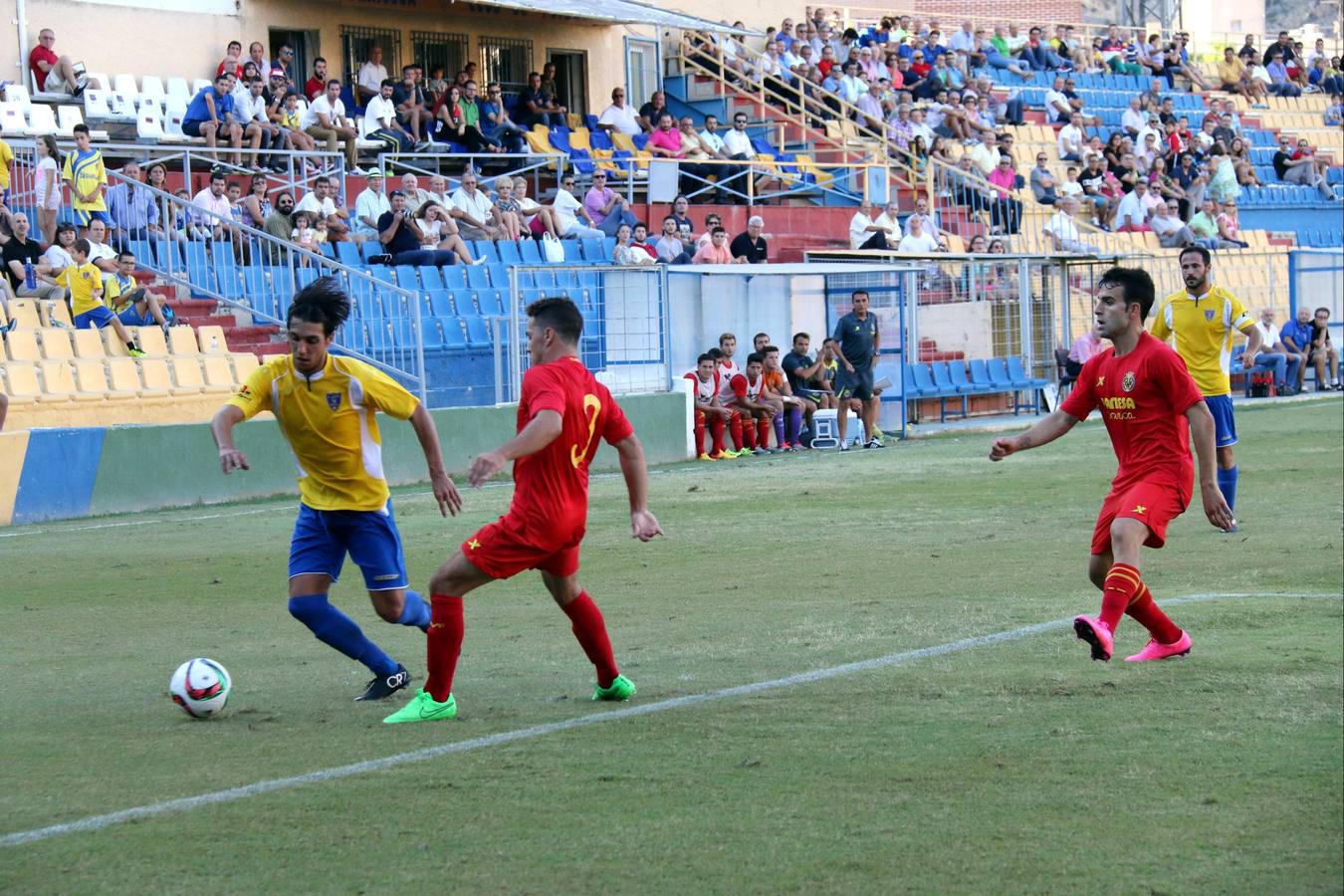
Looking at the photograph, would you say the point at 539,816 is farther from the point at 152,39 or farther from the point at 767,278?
the point at 152,39

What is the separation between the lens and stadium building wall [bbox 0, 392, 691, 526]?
52.9 ft

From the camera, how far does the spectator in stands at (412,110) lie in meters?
27.2

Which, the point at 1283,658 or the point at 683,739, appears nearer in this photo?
the point at 683,739

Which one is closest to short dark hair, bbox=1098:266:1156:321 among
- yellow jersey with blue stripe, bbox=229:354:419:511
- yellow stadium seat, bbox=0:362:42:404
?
yellow jersey with blue stripe, bbox=229:354:419:511

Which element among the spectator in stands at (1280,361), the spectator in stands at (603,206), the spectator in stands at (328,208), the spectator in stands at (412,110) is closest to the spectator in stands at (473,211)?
the spectator in stands at (328,208)

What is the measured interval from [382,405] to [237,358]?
12.7m

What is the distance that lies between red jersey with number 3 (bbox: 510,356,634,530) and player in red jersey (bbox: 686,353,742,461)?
15004 millimetres

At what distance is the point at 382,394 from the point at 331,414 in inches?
9.0

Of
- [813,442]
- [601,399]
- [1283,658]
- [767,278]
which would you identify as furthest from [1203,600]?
[767,278]

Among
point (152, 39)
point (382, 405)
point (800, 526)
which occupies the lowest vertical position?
point (800, 526)

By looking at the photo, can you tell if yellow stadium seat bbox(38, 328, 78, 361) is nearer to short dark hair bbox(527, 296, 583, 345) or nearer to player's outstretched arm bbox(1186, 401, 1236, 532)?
short dark hair bbox(527, 296, 583, 345)

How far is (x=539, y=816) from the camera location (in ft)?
18.4

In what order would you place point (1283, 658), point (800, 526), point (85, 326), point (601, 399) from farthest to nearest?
point (85, 326) → point (800, 526) → point (1283, 658) → point (601, 399)

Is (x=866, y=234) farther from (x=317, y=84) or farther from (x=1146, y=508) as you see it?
(x=1146, y=508)
